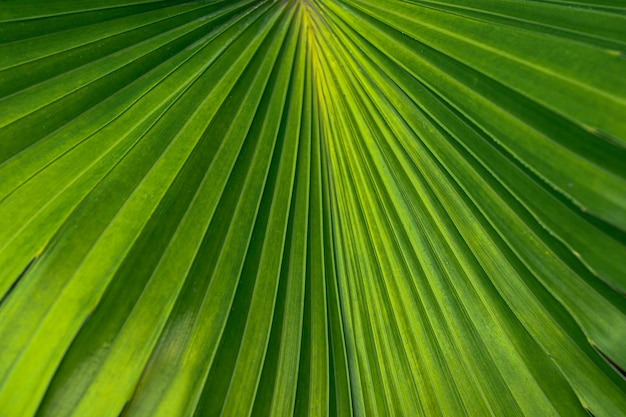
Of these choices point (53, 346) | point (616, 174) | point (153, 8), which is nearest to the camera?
point (616, 174)

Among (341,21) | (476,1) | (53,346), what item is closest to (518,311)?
(476,1)

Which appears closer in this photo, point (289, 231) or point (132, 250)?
point (132, 250)

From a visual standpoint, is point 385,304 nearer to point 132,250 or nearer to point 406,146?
point 406,146

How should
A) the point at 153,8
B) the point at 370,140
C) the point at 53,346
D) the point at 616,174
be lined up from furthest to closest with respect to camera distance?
the point at 370,140 < the point at 153,8 < the point at 53,346 < the point at 616,174

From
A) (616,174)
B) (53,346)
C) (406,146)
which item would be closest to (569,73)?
(616,174)

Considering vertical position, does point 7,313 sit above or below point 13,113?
below

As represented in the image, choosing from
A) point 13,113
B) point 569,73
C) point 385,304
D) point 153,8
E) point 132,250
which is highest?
point 153,8
